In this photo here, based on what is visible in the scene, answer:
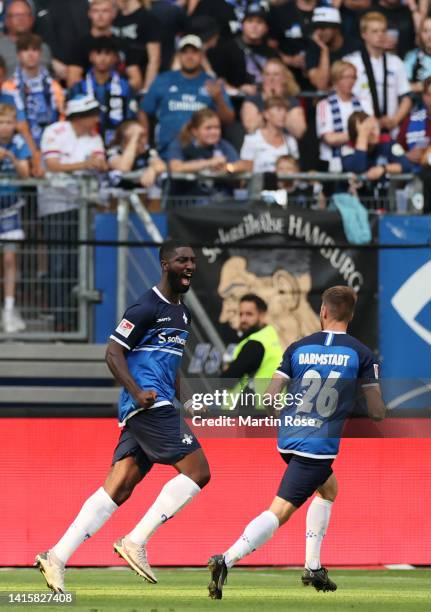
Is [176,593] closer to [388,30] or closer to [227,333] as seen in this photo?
[227,333]

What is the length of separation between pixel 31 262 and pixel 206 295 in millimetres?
1744

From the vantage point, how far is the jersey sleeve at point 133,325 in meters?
8.02

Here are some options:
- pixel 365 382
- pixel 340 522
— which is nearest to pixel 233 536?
pixel 340 522

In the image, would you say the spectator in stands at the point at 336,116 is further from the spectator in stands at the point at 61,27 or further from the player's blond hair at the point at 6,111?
the player's blond hair at the point at 6,111

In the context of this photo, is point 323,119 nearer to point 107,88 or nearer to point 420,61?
point 420,61

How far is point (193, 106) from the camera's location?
587 inches

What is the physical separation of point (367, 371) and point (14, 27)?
841cm

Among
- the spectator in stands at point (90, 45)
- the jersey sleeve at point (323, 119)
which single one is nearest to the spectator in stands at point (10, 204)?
the spectator in stands at point (90, 45)

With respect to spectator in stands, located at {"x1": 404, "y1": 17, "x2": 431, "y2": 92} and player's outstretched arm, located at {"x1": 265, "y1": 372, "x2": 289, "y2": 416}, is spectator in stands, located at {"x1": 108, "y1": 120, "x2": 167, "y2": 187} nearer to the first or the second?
spectator in stands, located at {"x1": 404, "y1": 17, "x2": 431, "y2": 92}

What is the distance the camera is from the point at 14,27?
49.9 feet

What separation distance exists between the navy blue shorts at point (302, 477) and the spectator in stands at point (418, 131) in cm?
763

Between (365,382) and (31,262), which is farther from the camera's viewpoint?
(31,262)

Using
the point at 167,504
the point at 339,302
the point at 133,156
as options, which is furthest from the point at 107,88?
the point at 167,504

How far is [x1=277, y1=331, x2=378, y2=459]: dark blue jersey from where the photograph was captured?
316 inches
